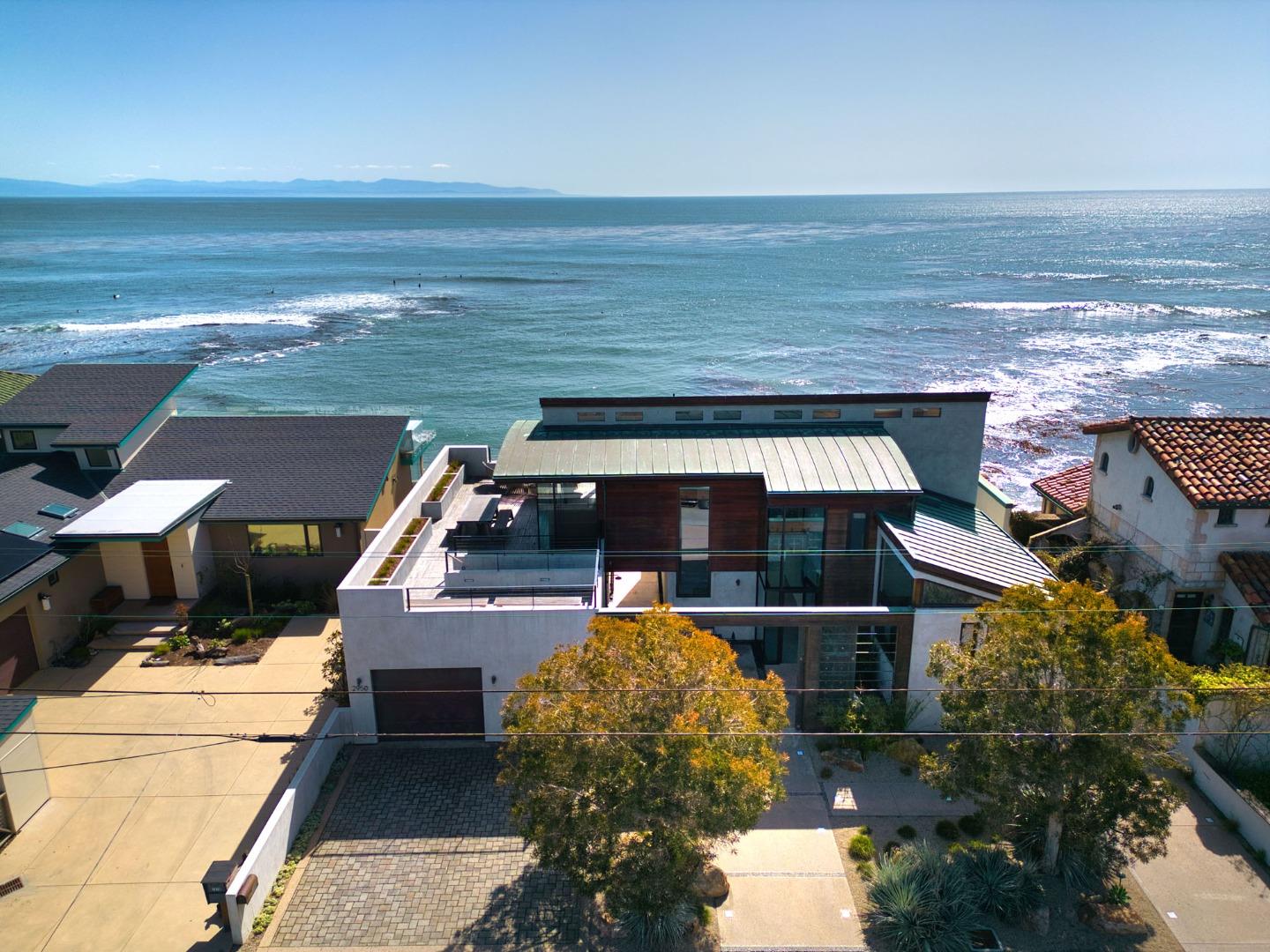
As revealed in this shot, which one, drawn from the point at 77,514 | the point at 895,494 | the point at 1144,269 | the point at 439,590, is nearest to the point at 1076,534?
the point at 895,494

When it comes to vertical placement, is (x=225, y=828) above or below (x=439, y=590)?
below

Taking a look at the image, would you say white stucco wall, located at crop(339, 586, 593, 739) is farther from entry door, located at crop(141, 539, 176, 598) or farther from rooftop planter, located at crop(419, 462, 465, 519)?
entry door, located at crop(141, 539, 176, 598)

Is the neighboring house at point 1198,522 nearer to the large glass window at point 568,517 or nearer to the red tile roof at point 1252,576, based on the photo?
the red tile roof at point 1252,576

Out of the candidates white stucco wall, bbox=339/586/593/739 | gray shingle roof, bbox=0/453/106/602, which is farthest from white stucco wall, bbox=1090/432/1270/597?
gray shingle roof, bbox=0/453/106/602

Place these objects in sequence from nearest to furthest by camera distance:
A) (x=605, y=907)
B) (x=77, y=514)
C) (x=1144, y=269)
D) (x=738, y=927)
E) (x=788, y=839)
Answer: (x=605, y=907) → (x=738, y=927) → (x=788, y=839) → (x=77, y=514) → (x=1144, y=269)

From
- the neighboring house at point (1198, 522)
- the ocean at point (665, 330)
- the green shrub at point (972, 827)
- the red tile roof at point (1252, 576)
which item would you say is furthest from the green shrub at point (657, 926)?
the ocean at point (665, 330)

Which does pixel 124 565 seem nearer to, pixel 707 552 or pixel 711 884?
pixel 707 552

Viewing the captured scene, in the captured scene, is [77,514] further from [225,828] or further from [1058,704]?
[1058,704]
